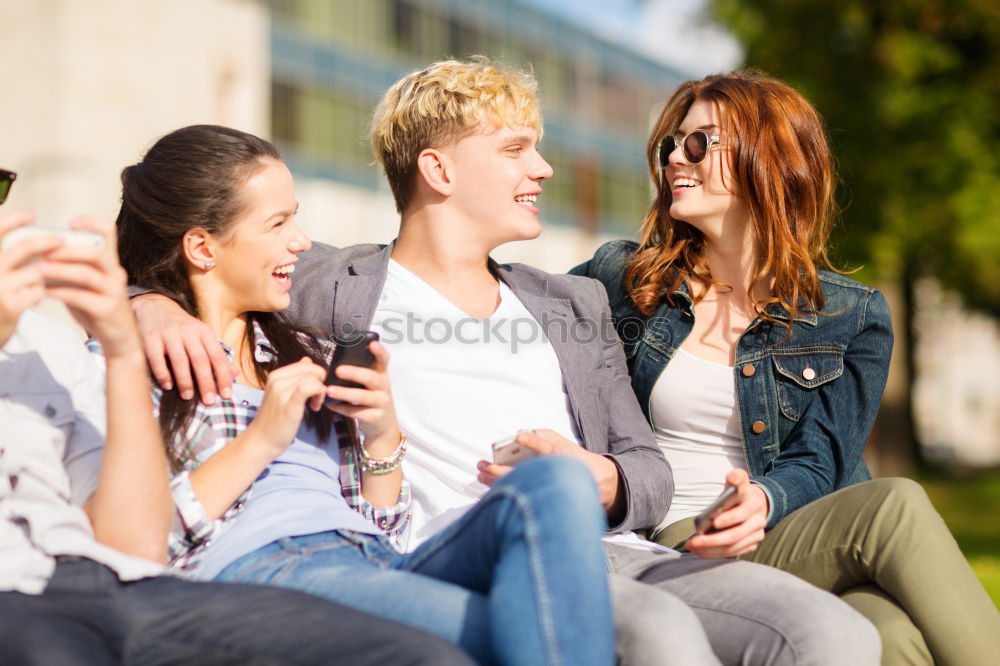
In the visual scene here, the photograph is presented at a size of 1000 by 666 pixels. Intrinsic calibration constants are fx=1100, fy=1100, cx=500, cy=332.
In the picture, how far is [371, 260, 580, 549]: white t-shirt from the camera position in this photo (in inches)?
139

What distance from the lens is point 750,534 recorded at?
3.24 metres

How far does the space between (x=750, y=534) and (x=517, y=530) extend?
1.00m

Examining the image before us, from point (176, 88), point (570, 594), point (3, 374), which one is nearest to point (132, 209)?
point (3, 374)

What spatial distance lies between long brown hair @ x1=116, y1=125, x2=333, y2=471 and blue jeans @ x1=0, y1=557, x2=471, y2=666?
2.89 ft

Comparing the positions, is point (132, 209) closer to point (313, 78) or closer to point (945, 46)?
point (945, 46)

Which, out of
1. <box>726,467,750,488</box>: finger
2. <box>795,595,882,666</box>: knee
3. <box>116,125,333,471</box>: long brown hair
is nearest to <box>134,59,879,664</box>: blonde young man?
<box>795,595,882,666</box>: knee

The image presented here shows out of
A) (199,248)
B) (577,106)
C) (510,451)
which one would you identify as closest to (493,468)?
(510,451)

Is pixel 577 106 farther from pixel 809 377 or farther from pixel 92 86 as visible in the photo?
pixel 809 377

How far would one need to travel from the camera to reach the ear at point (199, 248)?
11.2 feet

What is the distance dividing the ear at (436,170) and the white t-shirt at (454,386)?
336 millimetres

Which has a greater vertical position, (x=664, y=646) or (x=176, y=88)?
(x=176, y=88)

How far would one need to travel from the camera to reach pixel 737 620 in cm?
301

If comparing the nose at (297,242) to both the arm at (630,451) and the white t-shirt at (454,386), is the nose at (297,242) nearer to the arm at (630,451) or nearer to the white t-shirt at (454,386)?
the white t-shirt at (454,386)

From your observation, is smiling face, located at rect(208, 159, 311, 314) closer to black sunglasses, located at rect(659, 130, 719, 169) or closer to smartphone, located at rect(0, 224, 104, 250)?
smartphone, located at rect(0, 224, 104, 250)
